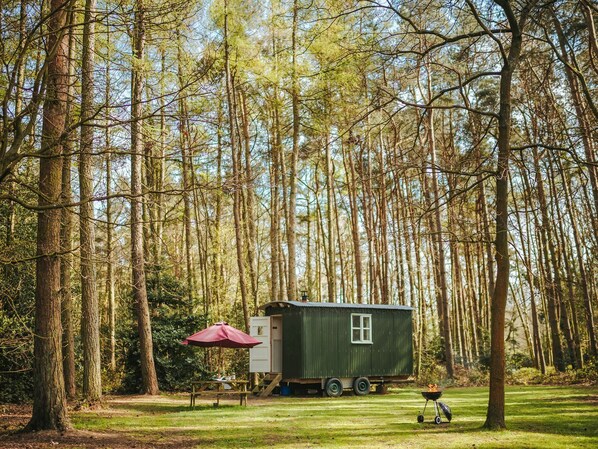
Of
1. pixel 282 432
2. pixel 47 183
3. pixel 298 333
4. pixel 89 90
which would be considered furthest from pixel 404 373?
pixel 89 90

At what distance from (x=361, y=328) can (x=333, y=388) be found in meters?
1.84

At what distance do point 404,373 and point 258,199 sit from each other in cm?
1225

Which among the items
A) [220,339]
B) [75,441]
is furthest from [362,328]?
[75,441]

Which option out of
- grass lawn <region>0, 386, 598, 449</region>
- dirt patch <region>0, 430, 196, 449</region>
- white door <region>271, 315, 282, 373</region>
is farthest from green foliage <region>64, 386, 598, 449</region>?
white door <region>271, 315, 282, 373</region>

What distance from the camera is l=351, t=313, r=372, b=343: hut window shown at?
16.6 metres

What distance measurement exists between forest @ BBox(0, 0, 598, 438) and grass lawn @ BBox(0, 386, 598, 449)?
735 millimetres

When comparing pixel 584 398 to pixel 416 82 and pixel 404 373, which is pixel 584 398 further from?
pixel 416 82

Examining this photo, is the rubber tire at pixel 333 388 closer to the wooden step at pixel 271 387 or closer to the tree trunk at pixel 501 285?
the wooden step at pixel 271 387

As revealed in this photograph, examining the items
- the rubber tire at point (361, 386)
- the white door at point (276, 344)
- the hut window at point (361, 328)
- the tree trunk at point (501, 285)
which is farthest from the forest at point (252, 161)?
the rubber tire at point (361, 386)

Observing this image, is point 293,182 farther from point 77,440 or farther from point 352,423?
point 77,440

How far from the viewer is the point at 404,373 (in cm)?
1717

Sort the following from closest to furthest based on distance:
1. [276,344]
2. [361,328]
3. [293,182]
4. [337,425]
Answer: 1. [337,425]
2. [276,344]
3. [361,328]
4. [293,182]

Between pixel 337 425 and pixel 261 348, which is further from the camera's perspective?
pixel 261 348

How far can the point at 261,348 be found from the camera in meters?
16.3
